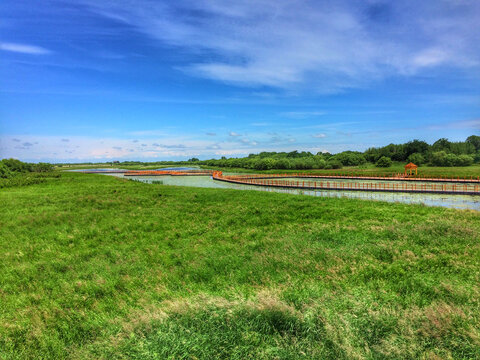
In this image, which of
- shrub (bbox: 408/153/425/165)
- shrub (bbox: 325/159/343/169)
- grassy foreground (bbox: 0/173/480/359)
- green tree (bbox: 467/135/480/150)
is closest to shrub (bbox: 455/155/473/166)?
shrub (bbox: 408/153/425/165)

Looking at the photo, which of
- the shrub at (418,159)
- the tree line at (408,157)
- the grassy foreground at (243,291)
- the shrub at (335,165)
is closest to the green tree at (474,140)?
the tree line at (408,157)

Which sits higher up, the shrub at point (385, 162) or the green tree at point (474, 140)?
the green tree at point (474, 140)

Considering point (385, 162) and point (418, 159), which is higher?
point (418, 159)

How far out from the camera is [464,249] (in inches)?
289

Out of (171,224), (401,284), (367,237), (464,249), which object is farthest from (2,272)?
(464,249)

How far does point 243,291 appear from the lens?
5.32 m

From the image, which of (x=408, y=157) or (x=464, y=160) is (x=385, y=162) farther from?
(x=464, y=160)

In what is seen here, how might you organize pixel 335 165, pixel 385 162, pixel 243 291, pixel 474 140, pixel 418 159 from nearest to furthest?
pixel 243 291 < pixel 418 159 < pixel 385 162 < pixel 335 165 < pixel 474 140

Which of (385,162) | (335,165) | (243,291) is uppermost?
(385,162)

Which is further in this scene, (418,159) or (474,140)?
(474,140)

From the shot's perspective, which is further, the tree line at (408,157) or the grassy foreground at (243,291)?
the tree line at (408,157)

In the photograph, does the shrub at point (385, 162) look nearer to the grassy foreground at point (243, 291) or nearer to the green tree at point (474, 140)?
the green tree at point (474, 140)

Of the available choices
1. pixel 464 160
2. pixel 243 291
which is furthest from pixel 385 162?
pixel 243 291

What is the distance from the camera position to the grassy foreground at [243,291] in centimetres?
344
